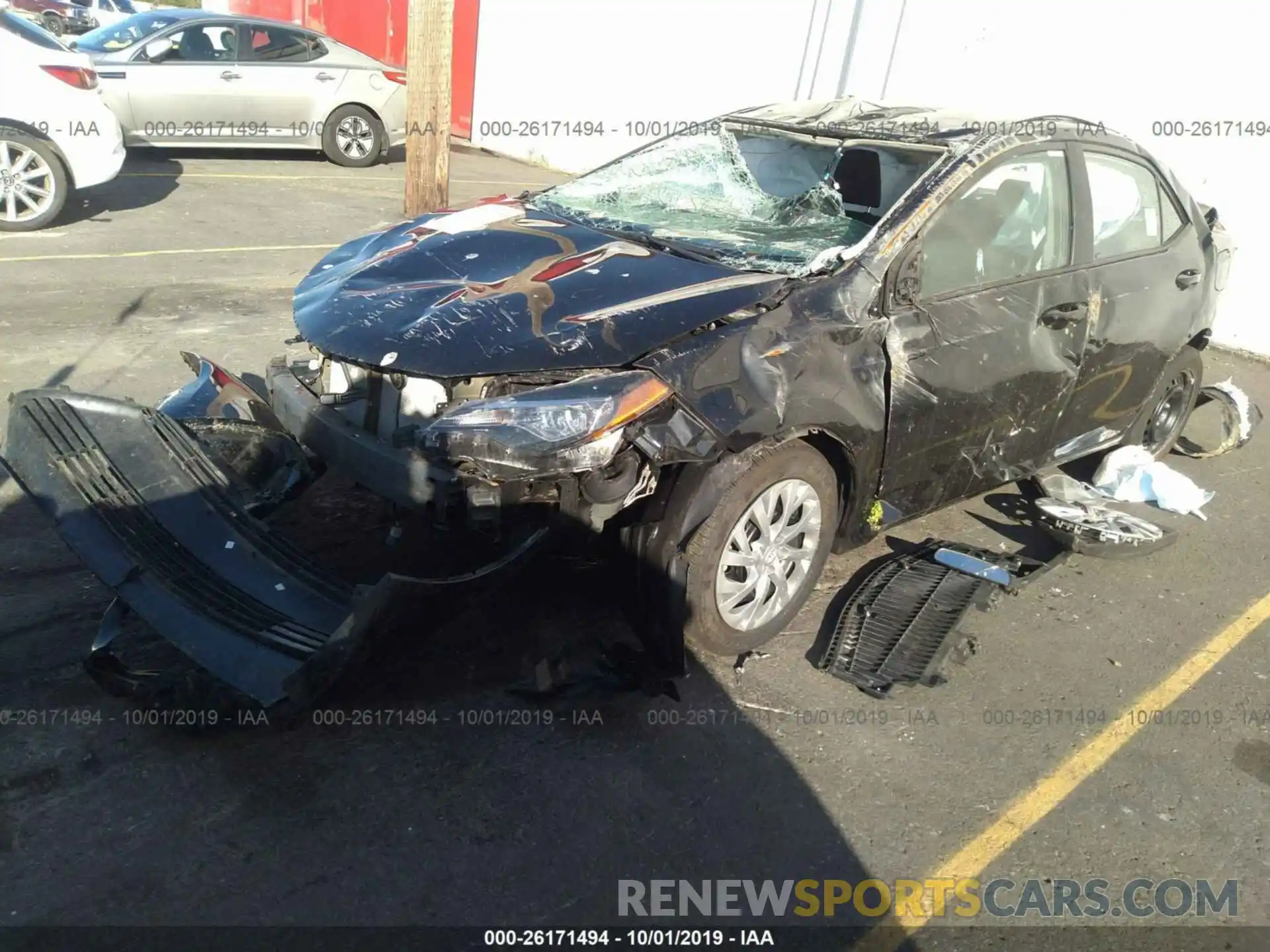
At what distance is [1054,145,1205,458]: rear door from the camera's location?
4.42m

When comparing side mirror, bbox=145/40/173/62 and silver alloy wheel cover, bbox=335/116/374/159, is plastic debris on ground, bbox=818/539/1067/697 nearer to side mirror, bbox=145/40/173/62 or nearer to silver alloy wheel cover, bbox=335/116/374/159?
side mirror, bbox=145/40/173/62

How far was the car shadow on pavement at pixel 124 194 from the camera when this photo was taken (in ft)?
30.2

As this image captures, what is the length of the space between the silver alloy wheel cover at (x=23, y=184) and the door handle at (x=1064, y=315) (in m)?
7.99

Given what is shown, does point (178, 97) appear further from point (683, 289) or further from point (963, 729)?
point (963, 729)

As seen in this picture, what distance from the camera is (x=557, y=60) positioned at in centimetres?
1447

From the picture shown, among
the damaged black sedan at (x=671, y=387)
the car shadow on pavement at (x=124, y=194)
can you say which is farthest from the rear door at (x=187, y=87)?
the damaged black sedan at (x=671, y=387)

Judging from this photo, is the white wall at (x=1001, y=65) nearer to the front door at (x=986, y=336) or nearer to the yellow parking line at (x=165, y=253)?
the front door at (x=986, y=336)

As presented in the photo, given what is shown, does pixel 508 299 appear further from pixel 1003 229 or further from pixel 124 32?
pixel 124 32

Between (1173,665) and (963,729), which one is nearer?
(963,729)

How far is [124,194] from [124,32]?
2.78m

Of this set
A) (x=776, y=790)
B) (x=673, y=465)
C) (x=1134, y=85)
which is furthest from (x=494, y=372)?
(x=1134, y=85)

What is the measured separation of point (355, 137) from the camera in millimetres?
13016

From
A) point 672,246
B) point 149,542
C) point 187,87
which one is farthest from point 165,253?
point 672,246

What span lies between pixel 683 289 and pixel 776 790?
1634 mm
